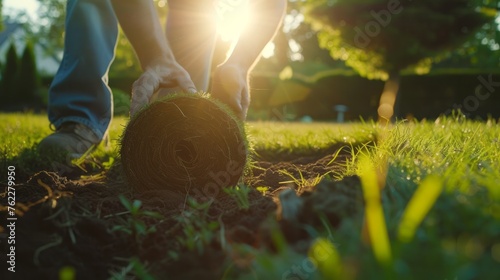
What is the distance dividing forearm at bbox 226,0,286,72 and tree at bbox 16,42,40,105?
20099mm

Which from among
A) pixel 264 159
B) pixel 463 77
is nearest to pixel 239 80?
pixel 264 159

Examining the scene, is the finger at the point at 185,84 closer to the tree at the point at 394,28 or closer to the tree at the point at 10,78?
the tree at the point at 394,28

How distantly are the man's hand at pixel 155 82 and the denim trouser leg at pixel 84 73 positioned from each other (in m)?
1.47

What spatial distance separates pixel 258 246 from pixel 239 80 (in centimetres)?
159

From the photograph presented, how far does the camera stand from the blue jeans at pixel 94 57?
13.6 feet

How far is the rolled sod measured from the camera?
93.1 inches

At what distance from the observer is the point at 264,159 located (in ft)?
13.4

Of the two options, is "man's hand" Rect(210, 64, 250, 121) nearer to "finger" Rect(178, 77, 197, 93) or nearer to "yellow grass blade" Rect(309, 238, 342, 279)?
"finger" Rect(178, 77, 197, 93)

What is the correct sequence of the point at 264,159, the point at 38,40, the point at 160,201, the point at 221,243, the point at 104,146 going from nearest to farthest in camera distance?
the point at 221,243
the point at 160,201
the point at 264,159
the point at 104,146
the point at 38,40

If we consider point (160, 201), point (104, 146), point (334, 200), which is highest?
point (334, 200)

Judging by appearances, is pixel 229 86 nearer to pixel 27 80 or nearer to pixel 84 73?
pixel 84 73

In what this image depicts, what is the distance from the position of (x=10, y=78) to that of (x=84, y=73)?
65.4 feet

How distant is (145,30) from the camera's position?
10.2 ft

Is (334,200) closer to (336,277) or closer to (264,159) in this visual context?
(336,277)
